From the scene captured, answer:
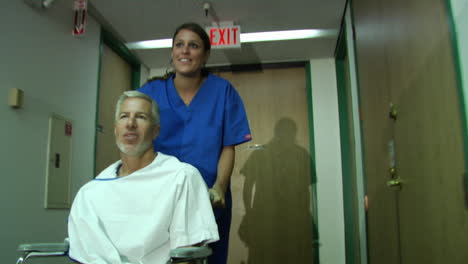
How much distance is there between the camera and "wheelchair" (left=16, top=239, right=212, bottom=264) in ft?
3.40

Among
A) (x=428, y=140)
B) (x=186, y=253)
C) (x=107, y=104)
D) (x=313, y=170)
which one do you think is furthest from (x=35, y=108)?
(x=313, y=170)

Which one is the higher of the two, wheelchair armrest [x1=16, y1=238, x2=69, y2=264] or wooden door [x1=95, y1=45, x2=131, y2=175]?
wooden door [x1=95, y1=45, x2=131, y2=175]

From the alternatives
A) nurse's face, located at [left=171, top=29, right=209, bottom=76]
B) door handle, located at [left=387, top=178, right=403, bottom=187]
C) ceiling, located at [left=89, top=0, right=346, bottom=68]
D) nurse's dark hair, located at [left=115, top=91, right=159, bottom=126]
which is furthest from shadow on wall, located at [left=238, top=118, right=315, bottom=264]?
nurse's dark hair, located at [left=115, top=91, right=159, bottom=126]

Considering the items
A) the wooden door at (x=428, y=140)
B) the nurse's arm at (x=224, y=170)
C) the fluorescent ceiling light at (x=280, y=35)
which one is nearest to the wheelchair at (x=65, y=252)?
the nurse's arm at (x=224, y=170)

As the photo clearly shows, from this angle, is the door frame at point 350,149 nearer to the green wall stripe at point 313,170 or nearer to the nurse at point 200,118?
the green wall stripe at point 313,170

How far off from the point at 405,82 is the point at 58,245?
51.5 inches

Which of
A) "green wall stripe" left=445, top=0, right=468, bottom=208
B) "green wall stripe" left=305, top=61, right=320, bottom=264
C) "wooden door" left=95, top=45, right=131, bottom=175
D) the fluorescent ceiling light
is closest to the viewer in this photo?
"green wall stripe" left=445, top=0, right=468, bottom=208

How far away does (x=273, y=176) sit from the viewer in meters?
3.92

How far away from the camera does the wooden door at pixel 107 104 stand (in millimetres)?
3385

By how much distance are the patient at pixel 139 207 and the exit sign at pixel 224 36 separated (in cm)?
184

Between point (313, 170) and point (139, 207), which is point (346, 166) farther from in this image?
point (139, 207)

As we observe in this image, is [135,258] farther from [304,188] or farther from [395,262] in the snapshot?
[304,188]

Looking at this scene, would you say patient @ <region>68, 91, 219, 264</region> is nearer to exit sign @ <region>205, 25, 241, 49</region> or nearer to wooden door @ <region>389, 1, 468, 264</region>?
wooden door @ <region>389, 1, 468, 264</region>

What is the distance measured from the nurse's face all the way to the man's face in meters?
0.25
